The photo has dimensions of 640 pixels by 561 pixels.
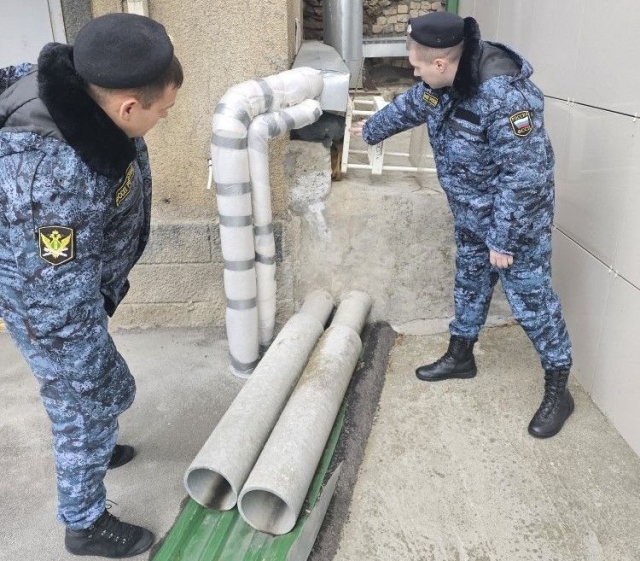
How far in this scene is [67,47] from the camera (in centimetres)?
175

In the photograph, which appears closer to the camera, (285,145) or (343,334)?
(343,334)

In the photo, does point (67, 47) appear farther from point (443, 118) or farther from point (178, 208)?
point (178, 208)

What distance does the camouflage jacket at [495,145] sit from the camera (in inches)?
98.2

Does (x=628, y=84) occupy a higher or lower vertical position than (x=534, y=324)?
higher

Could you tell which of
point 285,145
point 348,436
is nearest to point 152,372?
point 348,436

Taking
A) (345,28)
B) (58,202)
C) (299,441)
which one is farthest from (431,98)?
(345,28)

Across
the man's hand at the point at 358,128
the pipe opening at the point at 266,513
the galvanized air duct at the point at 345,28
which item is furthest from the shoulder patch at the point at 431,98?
the galvanized air duct at the point at 345,28

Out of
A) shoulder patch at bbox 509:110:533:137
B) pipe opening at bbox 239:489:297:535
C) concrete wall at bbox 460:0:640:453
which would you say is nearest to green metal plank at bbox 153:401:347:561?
pipe opening at bbox 239:489:297:535

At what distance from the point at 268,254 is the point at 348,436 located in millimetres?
1167

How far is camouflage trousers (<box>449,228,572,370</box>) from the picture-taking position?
9.11 ft

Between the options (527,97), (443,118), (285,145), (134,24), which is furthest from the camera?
A: (285,145)

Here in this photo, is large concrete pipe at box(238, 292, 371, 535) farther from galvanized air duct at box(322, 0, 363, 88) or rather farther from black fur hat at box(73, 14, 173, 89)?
galvanized air duct at box(322, 0, 363, 88)

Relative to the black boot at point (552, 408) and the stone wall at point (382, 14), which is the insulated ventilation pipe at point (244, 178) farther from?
the stone wall at point (382, 14)

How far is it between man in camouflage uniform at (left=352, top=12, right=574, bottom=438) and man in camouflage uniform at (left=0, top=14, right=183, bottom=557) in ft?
4.28
